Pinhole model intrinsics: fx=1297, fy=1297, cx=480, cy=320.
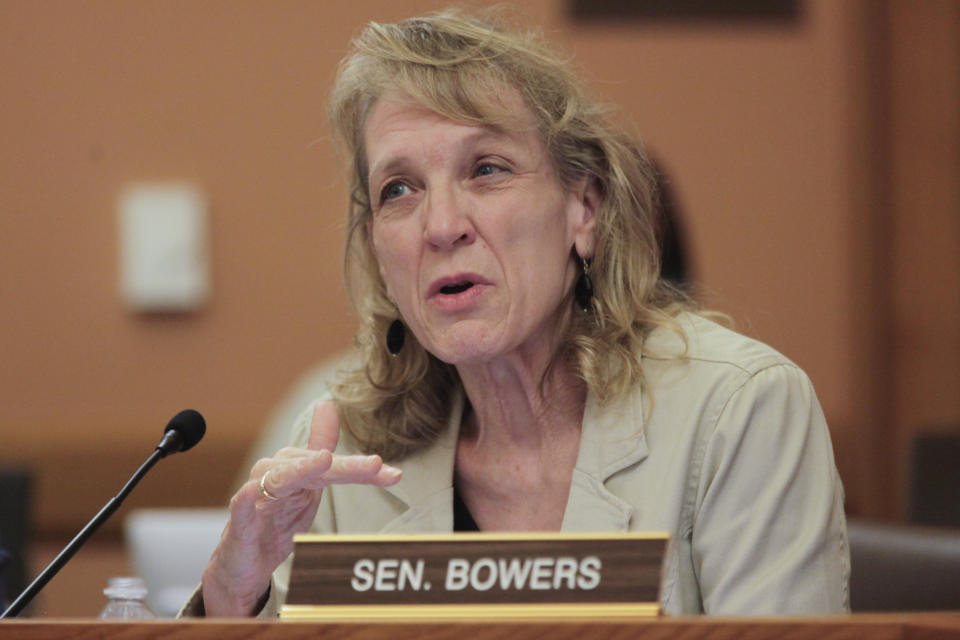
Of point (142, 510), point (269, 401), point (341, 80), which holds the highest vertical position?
point (341, 80)

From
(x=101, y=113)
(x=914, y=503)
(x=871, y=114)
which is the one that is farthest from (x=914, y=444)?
(x=101, y=113)

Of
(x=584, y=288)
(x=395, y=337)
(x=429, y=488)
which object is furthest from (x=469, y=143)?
(x=429, y=488)

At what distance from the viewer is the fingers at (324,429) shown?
5.44 feet

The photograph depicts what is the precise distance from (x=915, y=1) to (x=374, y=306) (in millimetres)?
3258

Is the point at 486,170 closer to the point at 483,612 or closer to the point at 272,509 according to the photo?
the point at 272,509

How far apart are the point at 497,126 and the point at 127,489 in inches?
28.2

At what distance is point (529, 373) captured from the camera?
191 cm

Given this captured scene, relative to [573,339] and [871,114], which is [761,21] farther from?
[573,339]

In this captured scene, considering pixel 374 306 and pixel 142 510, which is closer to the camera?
pixel 374 306

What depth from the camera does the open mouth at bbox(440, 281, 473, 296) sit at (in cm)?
A: 180

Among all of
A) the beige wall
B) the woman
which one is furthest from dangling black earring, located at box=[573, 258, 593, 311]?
the beige wall

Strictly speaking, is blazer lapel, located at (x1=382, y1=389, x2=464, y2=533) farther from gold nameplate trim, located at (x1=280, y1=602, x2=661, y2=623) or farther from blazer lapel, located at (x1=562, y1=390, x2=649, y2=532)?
gold nameplate trim, located at (x1=280, y1=602, x2=661, y2=623)

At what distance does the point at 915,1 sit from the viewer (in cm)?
462

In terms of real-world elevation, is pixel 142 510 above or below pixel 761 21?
below
